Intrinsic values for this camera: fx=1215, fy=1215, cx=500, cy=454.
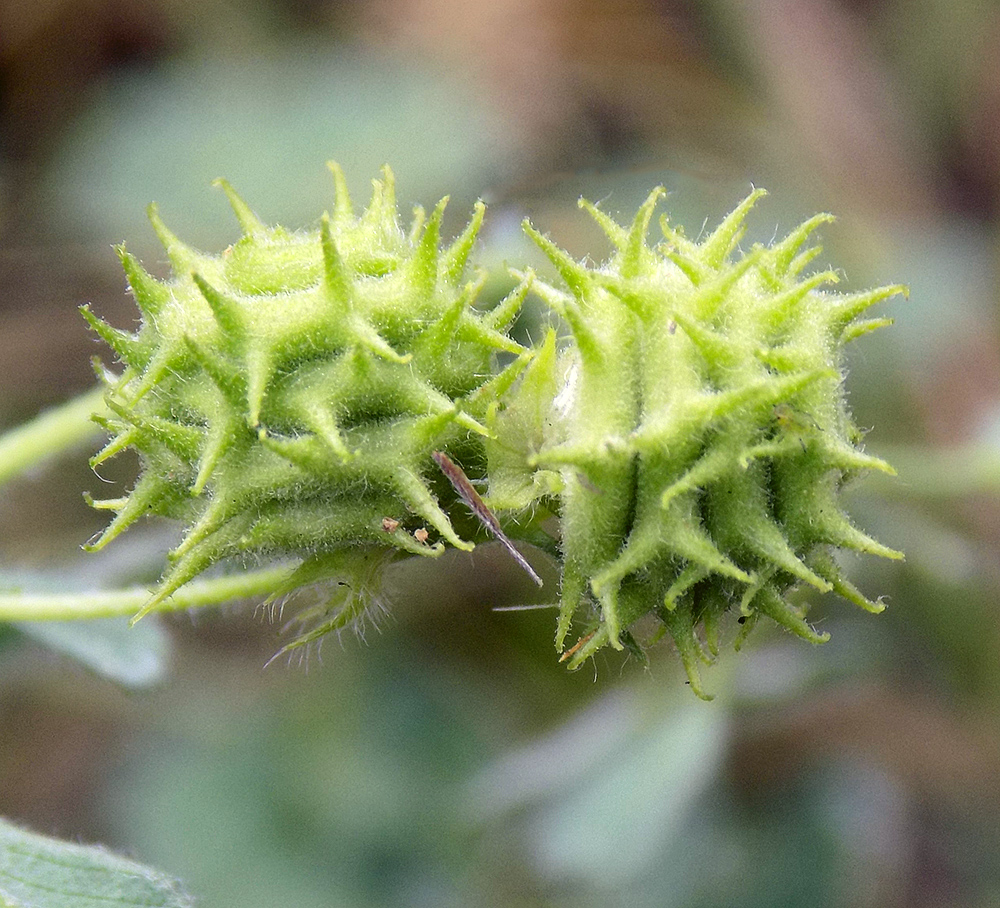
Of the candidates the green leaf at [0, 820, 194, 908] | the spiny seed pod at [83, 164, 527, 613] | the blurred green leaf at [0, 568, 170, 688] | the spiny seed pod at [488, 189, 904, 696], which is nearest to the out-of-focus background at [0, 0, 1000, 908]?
the blurred green leaf at [0, 568, 170, 688]

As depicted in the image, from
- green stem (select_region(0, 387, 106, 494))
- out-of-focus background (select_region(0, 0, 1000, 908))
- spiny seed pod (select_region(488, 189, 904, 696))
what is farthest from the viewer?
out-of-focus background (select_region(0, 0, 1000, 908))

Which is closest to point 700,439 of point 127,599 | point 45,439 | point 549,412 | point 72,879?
point 549,412

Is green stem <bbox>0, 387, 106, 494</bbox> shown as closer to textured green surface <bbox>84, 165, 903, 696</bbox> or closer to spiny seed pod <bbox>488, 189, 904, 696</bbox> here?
textured green surface <bbox>84, 165, 903, 696</bbox>

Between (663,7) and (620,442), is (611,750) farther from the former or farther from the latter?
(663,7)

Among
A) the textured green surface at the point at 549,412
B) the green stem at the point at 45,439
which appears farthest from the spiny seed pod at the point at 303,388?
the green stem at the point at 45,439

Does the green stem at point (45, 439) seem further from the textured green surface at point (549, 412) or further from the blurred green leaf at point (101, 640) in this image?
the textured green surface at point (549, 412)

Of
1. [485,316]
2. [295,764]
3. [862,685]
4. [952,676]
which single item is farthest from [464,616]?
[485,316]
